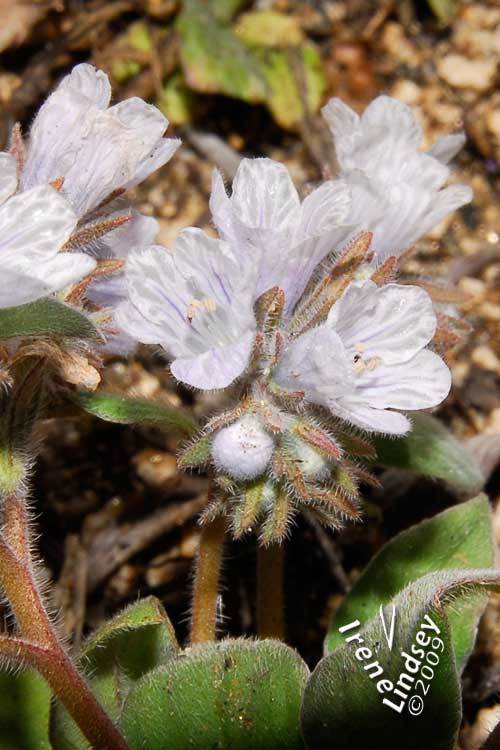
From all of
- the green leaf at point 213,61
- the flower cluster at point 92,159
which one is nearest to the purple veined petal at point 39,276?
the flower cluster at point 92,159

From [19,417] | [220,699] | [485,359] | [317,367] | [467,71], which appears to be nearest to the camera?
[317,367]

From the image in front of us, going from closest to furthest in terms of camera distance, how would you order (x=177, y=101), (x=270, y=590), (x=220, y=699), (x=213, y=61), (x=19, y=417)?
(x=220, y=699) → (x=19, y=417) → (x=270, y=590) → (x=213, y=61) → (x=177, y=101)

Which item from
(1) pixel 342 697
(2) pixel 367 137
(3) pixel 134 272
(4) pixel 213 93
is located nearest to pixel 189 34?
(4) pixel 213 93

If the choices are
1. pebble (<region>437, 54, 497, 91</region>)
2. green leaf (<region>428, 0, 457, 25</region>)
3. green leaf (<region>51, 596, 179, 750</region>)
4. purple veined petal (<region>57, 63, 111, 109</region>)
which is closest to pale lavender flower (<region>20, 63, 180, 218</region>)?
purple veined petal (<region>57, 63, 111, 109</region>)

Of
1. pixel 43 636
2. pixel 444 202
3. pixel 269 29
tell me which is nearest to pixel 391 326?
pixel 444 202

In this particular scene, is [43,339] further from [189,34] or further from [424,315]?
[189,34]

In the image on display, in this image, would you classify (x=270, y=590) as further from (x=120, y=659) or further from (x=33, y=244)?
(x=33, y=244)
